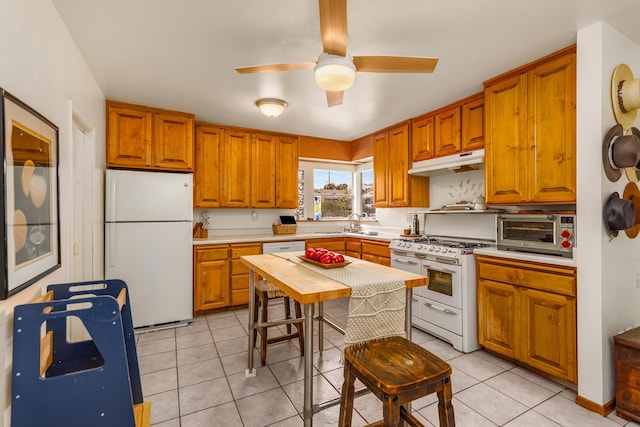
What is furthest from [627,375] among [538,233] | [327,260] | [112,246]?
[112,246]

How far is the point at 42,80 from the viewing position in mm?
1610

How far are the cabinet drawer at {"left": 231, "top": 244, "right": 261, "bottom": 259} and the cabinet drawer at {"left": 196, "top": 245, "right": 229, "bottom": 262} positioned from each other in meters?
0.09

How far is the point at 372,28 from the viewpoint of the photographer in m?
2.01

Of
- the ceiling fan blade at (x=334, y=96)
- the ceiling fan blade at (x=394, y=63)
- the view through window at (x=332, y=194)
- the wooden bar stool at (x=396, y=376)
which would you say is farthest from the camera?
the view through window at (x=332, y=194)

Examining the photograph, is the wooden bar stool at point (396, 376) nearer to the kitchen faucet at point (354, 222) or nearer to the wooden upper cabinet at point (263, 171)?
the wooden upper cabinet at point (263, 171)

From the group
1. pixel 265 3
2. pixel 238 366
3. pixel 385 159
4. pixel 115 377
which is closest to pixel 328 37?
pixel 265 3

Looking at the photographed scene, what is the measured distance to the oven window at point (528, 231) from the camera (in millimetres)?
2375

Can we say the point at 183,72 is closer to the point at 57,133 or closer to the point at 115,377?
the point at 57,133

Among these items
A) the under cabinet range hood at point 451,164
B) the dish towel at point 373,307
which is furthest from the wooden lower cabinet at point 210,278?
the under cabinet range hood at point 451,164

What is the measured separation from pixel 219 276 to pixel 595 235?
369cm

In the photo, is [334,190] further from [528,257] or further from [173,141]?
[528,257]

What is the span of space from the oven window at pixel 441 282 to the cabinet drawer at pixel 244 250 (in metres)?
2.17

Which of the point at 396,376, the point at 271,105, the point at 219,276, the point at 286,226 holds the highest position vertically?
the point at 271,105

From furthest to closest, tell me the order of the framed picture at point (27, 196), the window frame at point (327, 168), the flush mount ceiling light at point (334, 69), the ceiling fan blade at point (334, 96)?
the window frame at point (327, 168)
the ceiling fan blade at point (334, 96)
the flush mount ceiling light at point (334, 69)
the framed picture at point (27, 196)
